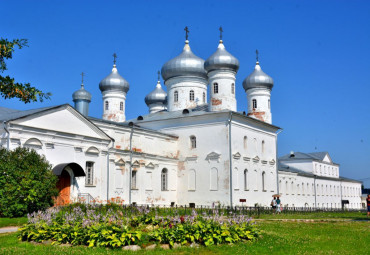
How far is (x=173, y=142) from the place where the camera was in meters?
31.8

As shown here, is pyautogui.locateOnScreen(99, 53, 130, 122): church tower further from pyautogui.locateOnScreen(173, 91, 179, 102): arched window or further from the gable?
the gable

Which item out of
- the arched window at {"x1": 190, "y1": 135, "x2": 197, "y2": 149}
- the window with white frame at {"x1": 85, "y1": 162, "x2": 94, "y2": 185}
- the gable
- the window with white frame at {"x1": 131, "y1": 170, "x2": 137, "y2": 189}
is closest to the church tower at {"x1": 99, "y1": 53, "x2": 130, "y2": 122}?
the arched window at {"x1": 190, "y1": 135, "x2": 197, "y2": 149}

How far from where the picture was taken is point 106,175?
25.3 meters

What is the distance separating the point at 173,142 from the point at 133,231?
21.6 m

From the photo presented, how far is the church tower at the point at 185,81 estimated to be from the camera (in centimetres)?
3459

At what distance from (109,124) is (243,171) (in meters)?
10.3

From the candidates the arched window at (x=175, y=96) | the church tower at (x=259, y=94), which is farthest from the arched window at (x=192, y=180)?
the church tower at (x=259, y=94)

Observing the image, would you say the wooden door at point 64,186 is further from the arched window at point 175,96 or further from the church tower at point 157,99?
the church tower at point 157,99

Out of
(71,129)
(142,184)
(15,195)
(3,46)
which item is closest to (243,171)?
(142,184)

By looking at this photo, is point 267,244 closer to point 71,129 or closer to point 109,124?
point 71,129

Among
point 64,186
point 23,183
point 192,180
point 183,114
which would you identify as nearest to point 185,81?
point 183,114

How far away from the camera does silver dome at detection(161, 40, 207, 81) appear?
1363 inches

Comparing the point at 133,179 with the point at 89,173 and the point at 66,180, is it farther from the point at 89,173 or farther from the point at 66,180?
the point at 66,180

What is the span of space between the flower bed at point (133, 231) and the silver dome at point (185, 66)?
78.8 feet
